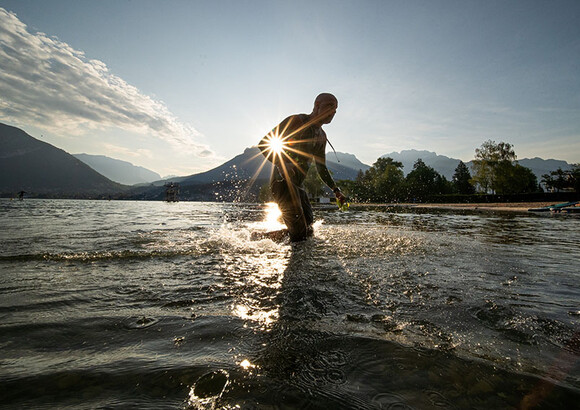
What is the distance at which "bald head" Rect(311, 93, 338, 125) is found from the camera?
6.11 meters

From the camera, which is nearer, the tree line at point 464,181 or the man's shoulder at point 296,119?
the man's shoulder at point 296,119

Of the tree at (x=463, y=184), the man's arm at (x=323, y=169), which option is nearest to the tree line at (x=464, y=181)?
the tree at (x=463, y=184)

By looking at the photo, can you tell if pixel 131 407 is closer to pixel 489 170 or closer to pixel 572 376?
pixel 572 376

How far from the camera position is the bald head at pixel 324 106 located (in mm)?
6109

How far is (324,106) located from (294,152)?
1.30 metres

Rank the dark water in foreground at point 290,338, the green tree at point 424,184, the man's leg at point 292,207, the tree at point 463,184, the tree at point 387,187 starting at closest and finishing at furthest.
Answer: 1. the dark water in foreground at point 290,338
2. the man's leg at point 292,207
3. the tree at point 387,187
4. the green tree at point 424,184
5. the tree at point 463,184

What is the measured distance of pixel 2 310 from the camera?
203 centimetres

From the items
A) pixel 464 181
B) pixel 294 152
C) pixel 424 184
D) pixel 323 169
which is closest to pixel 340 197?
pixel 323 169

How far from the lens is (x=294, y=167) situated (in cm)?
621

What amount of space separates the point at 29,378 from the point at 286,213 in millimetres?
5189

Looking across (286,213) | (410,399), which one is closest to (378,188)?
(286,213)

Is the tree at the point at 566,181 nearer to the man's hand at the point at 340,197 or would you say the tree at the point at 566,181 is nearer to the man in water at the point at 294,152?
the man's hand at the point at 340,197

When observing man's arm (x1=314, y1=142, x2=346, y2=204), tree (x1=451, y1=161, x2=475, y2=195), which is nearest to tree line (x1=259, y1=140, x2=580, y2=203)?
tree (x1=451, y1=161, x2=475, y2=195)

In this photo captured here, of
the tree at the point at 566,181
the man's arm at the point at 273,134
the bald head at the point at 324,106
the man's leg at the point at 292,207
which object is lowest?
the man's leg at the point at 292,207
